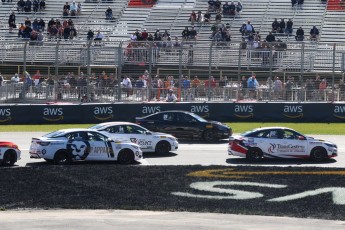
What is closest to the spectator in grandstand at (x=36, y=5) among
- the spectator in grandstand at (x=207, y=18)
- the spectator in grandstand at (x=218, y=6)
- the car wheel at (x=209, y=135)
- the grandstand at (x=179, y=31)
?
the grandstand at (x=179, y=31)

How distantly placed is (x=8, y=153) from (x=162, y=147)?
5895 mm

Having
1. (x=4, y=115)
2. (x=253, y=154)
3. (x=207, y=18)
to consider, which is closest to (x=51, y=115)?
(x=4, y=115)

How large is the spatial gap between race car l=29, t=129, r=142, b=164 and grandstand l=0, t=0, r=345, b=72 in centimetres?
1326

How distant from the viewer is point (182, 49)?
4488cm

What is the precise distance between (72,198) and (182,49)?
1969cm

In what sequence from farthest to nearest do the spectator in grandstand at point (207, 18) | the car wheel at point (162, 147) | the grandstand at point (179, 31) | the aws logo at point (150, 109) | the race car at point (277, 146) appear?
the spectator in grandstand at point (207, 18) < the grandstand at point (179, 31) < the aws logo at point (150, 109) < the car wheel at point (162, 147) < the race car at point (277, 146)

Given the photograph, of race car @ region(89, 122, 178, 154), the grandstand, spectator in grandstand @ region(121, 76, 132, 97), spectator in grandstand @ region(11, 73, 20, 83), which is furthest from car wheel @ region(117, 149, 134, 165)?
spectator in grandstand @ region(11, 73, 20, 83)

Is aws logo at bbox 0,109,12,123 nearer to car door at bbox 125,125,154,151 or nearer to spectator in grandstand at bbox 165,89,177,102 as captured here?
spectator in grandstand at bbox 165,89,177,102

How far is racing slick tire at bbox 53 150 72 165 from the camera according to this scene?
31391 mm

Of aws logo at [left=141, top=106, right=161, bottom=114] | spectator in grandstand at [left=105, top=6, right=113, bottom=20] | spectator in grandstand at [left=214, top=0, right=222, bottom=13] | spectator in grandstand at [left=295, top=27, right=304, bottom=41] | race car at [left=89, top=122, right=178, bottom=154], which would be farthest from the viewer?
spectator in grandstand at [left=105, top=6, right=113, bottom=20]

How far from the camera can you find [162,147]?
34.4 m

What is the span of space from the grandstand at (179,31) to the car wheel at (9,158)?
46.3 ft

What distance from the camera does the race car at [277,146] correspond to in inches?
1303

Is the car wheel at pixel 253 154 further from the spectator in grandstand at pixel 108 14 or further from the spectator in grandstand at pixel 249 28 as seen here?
the spectator in grandstand at pixel 108 14
